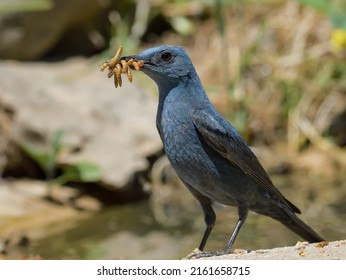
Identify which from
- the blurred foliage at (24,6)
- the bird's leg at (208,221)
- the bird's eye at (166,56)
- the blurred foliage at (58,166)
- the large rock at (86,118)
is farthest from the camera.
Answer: the blurred foliage at (24,6)

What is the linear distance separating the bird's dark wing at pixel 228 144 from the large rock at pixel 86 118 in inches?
114

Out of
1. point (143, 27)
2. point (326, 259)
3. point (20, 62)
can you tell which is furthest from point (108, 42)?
point (326, 259)

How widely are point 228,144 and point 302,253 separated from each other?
2.78 feet

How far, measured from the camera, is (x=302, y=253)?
4.74m

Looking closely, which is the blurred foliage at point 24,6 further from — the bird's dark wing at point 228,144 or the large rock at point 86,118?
the bird's dark wing at point 228,144

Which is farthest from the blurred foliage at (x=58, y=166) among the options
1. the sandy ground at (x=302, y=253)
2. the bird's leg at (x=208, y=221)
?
the sandy ground at (x=302, y=253)

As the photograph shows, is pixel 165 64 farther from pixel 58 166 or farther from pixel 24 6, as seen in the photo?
pixel 24 6

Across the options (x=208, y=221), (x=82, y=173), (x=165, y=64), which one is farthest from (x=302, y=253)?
(x=82, y=173)

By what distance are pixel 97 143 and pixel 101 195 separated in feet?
1.69

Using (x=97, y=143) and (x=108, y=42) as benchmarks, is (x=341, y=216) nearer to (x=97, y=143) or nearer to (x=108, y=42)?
(x=97, y=143)

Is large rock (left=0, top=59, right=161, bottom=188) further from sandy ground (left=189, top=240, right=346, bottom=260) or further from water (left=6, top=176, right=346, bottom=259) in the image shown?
sandy ground (left=189, top=240, right=346, bottom=260)

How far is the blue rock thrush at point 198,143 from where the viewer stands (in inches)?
203

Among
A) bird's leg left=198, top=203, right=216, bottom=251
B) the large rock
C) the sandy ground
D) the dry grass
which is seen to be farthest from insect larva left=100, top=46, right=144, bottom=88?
the dry grass
